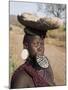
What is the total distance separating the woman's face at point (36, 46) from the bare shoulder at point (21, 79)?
16 centimetres

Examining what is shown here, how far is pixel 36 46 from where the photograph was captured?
5.70ft

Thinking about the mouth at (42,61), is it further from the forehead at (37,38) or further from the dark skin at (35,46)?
the forehead at (37,38)

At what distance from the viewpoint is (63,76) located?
5.84 feet

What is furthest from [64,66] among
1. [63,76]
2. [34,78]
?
[34,78]

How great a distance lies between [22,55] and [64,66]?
359 millimetres

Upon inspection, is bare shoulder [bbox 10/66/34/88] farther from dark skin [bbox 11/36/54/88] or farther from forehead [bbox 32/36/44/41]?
forehead [bbox 32/36/44/41]

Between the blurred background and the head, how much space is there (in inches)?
1.3

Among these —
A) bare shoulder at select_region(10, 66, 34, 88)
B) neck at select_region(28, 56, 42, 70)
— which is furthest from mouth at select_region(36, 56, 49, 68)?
bare shoulder at select_region(10, 66, 34, 88)

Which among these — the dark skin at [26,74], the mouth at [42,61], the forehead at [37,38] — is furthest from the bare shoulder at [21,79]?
the forehead at [37,38]

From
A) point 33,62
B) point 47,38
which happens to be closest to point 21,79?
point 33,62

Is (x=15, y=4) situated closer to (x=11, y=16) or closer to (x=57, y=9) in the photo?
(x=11, y=16)

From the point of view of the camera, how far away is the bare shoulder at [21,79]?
168 cm

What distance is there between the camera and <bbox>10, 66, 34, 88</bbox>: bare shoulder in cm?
168

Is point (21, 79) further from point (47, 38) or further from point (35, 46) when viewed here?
point (47, 38)
